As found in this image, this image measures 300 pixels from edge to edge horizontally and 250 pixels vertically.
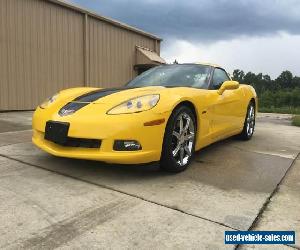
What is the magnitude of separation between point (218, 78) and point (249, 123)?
142 centimetres

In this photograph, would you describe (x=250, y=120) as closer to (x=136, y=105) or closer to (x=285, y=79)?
(x=136, y=105)

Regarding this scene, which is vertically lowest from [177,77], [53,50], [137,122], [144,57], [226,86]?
[137,122]

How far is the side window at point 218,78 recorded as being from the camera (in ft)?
14.9

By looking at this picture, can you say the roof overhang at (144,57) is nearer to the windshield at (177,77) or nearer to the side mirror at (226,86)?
the windshield at (177,77)

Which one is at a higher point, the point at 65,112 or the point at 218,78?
the point at 218,78

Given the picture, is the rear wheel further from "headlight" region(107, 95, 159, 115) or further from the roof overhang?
the roof overhang

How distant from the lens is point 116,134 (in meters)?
3.14

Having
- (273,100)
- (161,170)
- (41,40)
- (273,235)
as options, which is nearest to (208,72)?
Answer: (161,170)

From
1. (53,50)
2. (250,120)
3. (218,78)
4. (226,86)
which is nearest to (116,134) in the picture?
(226,86)

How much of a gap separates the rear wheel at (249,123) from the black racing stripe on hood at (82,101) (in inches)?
101

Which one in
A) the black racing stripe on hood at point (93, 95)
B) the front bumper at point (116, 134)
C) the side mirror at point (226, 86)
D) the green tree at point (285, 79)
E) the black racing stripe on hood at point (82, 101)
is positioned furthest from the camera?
the green tree at point (285, 79)

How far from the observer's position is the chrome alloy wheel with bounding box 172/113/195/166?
356 cm

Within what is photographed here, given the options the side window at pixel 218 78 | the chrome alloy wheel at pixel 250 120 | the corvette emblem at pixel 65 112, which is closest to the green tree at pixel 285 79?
the chrome alloy wheel at pixel 250 120

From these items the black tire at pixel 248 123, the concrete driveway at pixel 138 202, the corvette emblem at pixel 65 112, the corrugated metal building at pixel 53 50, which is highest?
the corrugated metal building at pixel 53 50
